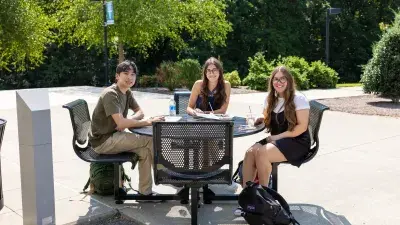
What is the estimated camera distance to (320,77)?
1980cm

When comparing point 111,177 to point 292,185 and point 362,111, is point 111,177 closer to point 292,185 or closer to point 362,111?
point 292,185

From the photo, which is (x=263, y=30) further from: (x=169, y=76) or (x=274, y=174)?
(x=274, y=174)

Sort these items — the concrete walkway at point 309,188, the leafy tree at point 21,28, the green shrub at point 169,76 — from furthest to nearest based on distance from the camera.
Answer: the leafy tree at point 21,28, the green shrub at point 169,76, the concrete walkway at point 309,188

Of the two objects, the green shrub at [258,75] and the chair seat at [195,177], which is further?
the green shrub at [258,75]

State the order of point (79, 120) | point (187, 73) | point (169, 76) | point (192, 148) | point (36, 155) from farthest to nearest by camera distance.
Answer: point (169, 76)
point (187, 73)
point (79, 120)
point (192, 148)
point (36, 155)

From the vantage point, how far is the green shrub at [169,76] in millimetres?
17562

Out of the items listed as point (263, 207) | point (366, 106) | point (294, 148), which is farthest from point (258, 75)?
point (263, 207)

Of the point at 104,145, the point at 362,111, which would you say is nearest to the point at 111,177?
the point at 104,145

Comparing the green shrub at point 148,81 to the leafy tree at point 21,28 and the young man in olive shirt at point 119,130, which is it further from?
the young man in olive shirt at point 119,130

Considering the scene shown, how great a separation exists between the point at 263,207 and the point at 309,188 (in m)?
1.61

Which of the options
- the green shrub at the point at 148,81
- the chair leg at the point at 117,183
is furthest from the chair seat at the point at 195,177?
the green shrub at the point at 148,81

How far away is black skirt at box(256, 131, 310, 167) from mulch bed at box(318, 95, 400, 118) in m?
7.29

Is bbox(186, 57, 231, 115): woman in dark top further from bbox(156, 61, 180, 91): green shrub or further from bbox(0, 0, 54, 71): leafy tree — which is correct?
bbox(0, 0, 54, 71): leafy tree

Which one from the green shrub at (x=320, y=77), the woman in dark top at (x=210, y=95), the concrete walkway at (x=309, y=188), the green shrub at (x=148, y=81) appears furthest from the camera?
the green shrub at (x=148, y=81)
